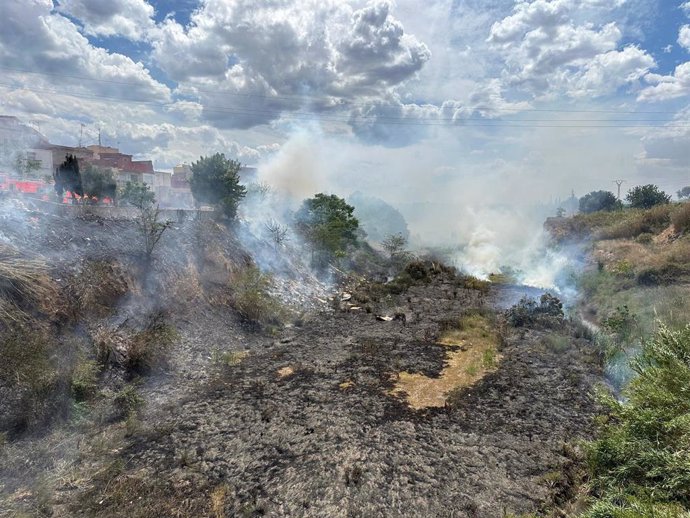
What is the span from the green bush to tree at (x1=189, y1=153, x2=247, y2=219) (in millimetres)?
24415

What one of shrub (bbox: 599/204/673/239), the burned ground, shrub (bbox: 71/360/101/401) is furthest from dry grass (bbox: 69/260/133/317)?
shrub (bbox: 599/204/673/239)

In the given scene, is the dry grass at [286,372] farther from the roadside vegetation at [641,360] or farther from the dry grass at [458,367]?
the roadside vegetation at [641,360]

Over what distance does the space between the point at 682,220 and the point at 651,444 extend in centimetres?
3189

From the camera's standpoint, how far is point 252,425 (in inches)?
409

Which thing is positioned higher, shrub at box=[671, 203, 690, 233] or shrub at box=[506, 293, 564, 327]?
shrub at box=[671, 203, 690, 233]

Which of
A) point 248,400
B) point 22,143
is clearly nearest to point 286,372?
point 248,400

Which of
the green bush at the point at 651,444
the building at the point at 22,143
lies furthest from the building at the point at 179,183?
the green bush at the point at 651,444

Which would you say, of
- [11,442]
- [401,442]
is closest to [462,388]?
[401,442]

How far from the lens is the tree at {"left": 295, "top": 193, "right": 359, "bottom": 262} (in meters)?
32.3

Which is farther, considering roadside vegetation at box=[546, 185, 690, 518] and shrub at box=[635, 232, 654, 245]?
shrub at box=[635, 232, 654, 245]

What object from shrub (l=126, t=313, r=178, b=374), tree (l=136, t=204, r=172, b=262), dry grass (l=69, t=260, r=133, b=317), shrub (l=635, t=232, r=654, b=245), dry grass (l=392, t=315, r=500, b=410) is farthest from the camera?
shrub (l=635, t=232, r=654, b=245)

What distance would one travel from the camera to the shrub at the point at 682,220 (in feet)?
95.1

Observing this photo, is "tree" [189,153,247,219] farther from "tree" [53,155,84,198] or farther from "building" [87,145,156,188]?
"building" [87,145,156,188]

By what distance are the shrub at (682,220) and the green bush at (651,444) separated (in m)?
29.3
